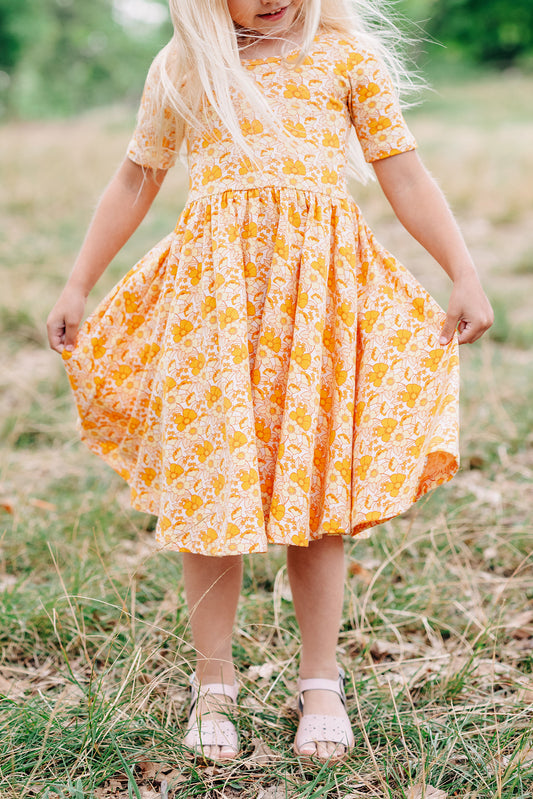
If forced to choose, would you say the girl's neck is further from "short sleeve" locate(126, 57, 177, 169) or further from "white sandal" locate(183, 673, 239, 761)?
"white sandal" locate(183, 673, 239, 761)

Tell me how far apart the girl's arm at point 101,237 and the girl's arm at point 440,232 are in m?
0.52

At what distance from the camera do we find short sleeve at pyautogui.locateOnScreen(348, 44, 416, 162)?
1541mm

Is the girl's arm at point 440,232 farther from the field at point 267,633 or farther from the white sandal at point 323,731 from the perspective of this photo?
the white sandal at point 323,731

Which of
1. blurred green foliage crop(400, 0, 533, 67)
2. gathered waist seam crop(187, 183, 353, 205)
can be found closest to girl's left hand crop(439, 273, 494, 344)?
gathered waist seam crop(187, 183, 353, 205)

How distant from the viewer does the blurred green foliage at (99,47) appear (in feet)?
84.5

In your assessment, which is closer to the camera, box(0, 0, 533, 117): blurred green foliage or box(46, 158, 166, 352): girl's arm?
box(46, 158, 166, 352): girl's arm

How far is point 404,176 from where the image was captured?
1.58 m

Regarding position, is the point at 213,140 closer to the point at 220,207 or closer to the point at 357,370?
the point at 220,207

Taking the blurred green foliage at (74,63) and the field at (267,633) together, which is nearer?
the field at (267,633)

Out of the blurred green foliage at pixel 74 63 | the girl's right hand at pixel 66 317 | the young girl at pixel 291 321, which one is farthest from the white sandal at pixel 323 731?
the blurred green foliage at pixel 74 63

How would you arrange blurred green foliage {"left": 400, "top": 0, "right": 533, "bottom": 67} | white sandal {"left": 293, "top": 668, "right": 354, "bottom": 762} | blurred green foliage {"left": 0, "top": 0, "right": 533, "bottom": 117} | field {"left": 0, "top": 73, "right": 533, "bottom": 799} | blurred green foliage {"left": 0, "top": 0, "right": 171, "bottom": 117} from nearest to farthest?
1. field {"left": 0, "top": 73, "right": 533, "bottom": 799}
2. white sandal {"left": 293, "top": 668, "right": 354, "bottom": 762}
3. blurred green foliage {"left": 0, "top": 0, "right": 533, "bottom": 117}
4. blurred green foliage {"left": 0, "top": 0, "right": 171, "bottom": 117}
5. blurred green foliage {"left": 400, "top": 0, "right": 533, "bottom": 67}

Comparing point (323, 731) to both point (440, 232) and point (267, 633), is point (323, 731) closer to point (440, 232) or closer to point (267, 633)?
point (267, 633)

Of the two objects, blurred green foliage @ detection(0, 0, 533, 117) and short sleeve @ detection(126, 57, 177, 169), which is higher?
blurred green foliage @ detection(0, 0, 533, 117)

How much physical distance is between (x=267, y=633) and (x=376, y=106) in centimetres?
123
